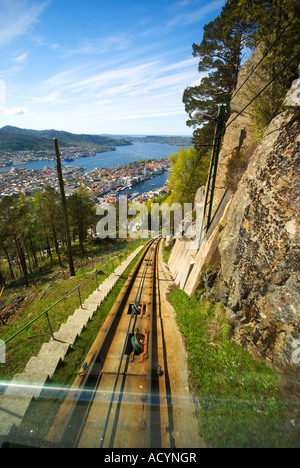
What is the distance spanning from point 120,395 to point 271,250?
5889 mm

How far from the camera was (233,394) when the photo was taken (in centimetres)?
484

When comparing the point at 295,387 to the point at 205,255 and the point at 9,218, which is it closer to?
the point at 205,255

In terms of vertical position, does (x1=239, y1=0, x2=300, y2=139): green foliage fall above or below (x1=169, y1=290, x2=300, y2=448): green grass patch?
above

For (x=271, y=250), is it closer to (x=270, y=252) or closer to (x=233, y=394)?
(x=270, y=252)

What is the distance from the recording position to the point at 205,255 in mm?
9266

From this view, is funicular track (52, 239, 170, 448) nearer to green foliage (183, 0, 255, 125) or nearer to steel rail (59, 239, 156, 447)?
steel rail (59, 239, 156, 447)

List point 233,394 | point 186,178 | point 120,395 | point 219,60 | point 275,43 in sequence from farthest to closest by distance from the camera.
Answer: point 186,178 < point 219,60 < point 275,43 < point 120,395 < point 233,394

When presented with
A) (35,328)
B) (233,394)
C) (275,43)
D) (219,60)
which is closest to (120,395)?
(233,394)

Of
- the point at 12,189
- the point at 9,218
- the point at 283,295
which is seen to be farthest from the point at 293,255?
the point at 12,189

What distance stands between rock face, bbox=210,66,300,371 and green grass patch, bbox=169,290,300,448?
0.51m

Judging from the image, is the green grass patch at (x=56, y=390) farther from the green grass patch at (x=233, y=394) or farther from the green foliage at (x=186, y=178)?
the green foliage at (x=186, y=178)

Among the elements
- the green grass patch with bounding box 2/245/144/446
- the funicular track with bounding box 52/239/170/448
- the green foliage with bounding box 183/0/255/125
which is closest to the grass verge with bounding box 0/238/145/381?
the green grass patch with bounding box 2/245/144/446

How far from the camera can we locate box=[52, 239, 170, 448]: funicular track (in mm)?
4238

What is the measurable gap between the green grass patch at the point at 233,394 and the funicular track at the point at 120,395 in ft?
3.59
